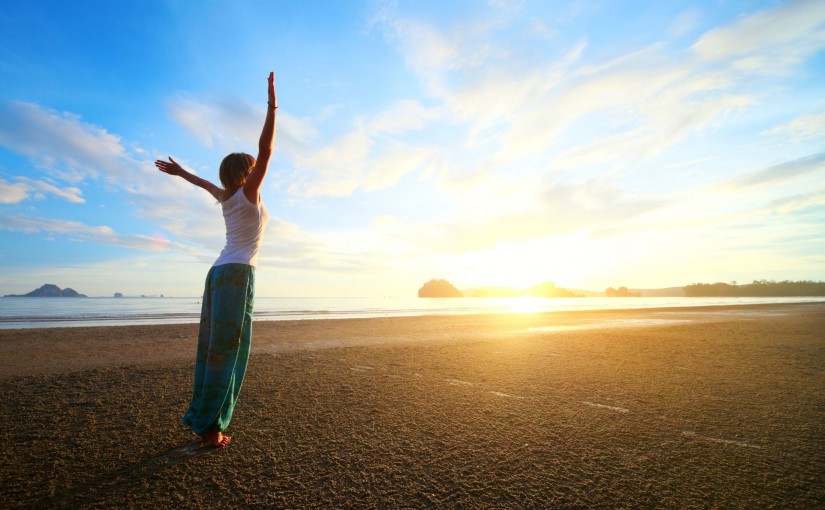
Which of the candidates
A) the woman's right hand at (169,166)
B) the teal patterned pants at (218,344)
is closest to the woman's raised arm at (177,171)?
the woman's right hand at (169,166)

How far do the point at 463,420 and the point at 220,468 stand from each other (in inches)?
78.6

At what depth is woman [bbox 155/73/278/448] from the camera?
284 cm

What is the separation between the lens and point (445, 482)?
2.29m

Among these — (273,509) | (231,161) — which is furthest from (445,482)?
(231,161)

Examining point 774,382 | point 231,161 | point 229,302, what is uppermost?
point 231,161

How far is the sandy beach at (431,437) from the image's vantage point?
2164 millimetres

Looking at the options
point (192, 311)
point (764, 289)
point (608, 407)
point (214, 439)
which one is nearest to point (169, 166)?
point (214, 439)

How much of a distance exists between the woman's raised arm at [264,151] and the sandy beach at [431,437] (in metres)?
1.93

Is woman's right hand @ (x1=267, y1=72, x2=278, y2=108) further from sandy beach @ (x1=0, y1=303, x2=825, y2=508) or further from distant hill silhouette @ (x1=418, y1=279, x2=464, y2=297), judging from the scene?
distant hill silhouette @ (x1=418, y1=279, x2=464, y2=297)

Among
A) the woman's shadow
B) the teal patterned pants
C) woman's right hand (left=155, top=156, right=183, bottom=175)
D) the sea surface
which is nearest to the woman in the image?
the teal patterned pants

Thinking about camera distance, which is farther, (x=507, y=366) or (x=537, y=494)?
(x=507, y=366)

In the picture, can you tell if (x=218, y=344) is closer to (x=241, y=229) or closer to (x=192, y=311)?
(x=241, y=229)

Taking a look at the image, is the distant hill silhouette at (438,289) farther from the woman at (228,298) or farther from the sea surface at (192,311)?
the woman at (228,298)

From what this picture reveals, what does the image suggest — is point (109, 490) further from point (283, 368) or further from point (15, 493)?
point (283, 368)
